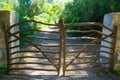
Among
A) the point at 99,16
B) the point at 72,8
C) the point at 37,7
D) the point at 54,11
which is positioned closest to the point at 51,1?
the point at 54,11

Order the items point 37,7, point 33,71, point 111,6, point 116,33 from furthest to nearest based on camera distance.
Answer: point 37,7
point 111,6
point 33,71
point 116,33

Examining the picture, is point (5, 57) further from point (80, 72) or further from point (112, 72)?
point (112, 72)

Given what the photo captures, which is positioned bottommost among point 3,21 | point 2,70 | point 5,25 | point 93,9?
point 2,70

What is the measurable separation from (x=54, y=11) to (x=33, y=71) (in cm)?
2716

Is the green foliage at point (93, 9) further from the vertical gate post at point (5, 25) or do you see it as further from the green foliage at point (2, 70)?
the green foliage at point (2, 70)

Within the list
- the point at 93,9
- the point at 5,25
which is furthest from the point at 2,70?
the point at 93,9

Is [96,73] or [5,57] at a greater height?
[5,57]

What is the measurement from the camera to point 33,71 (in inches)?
255

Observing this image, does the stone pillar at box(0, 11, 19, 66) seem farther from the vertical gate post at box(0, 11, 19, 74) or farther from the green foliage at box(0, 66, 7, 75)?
the green foliage at box(0, 66, 7, 75)

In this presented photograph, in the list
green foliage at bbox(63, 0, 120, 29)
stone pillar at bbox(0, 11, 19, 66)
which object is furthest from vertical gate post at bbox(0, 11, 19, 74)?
green foliage at bbox(63, 0, 120, 29)

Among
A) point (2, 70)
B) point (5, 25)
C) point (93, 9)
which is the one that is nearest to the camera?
point (5, 25)

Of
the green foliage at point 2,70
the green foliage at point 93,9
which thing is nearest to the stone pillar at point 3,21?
the green foliage at point 2,70

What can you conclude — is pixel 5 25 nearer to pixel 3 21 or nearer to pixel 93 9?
pixel 3 21

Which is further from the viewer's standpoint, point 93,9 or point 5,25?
point 93,9
